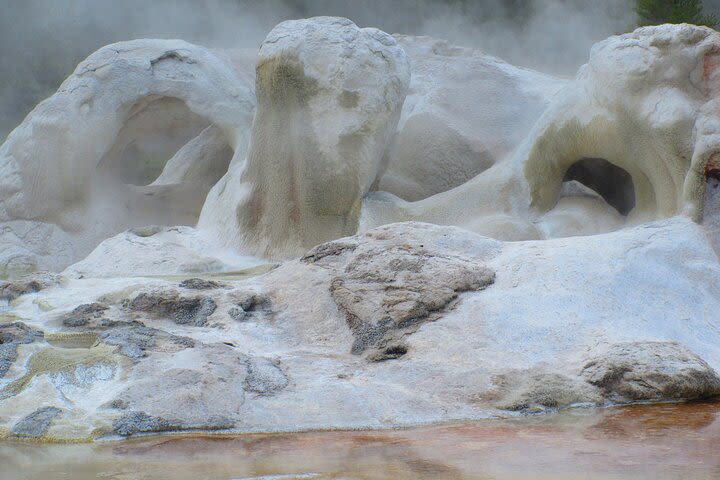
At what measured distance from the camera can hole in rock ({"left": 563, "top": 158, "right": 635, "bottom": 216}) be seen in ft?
19.1

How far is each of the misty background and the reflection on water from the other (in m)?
10.6

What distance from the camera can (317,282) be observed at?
3559 millimetres

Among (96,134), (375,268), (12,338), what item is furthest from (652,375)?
(96,134)

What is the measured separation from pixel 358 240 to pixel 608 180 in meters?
2.76

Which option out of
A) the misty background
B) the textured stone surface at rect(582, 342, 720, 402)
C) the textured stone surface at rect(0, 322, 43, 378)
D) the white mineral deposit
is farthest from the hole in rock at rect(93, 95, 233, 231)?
the textured stone surface at rect(582, 342, 720, 402)

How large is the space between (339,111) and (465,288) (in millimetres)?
3078

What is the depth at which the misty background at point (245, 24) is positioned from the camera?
13.1 metres

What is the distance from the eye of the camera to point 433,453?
2.06m

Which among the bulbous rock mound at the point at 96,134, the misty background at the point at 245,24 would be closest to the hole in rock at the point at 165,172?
the bulbous rock mound at the point at 96,134

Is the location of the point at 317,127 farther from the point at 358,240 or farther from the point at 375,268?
the point at 375,268

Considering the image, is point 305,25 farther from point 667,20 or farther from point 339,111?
point 667,20

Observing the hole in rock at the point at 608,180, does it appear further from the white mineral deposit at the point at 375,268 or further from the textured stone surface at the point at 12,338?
the textured stone surface at the point at 12,338

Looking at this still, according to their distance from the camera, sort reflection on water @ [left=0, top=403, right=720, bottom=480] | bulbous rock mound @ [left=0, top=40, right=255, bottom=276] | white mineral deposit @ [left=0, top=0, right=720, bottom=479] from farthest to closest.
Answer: bulbous rock mound @ [left=0, top=40, right=255, bottom=276] → white mineral deposit @ [left=0, top=0, right=720, bottom=479] → reflection on water @ [left=0, top=403, right=720, bottom=480]

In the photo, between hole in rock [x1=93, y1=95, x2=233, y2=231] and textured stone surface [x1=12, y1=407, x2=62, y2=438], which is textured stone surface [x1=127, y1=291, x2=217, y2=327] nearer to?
textured stone surface [x1=12, y1=407, x2=62, y2=438]
